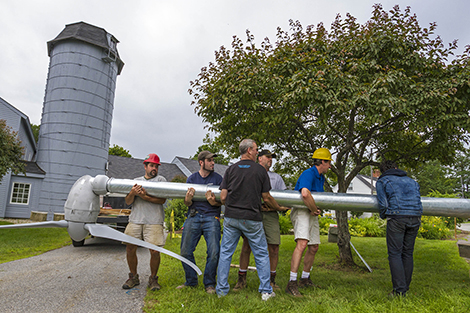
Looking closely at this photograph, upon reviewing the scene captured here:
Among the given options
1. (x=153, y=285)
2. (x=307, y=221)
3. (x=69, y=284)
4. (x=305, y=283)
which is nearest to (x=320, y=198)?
(x=307, y=221)

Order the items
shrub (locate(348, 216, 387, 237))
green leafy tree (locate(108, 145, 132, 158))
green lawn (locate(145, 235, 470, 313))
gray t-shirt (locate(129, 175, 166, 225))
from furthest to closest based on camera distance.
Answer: green leafy tree (locate(108, 145, 132, 158)), shrub (locate(348, 216, 387, 237)), gray t-shirt (locate(129, 175, 166, 225)), green lawn (locate(145, 235, 470, 313))

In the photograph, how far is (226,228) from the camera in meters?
3.79

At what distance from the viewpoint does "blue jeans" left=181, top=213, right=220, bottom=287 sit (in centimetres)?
406

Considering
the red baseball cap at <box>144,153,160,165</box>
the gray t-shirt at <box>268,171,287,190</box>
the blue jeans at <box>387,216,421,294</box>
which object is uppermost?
the red baseball cap at <box>144,153,160,165</box>

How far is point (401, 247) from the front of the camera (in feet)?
12.3

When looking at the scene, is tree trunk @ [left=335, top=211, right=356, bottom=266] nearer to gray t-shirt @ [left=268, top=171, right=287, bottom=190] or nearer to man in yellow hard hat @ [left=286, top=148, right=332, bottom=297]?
man in yellow hard hat @ [left=286, top=148, right=332, bottom=297]

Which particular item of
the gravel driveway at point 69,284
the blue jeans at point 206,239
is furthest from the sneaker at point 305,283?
the gravel driveway at point 69,284

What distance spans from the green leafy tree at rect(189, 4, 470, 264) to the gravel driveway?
3484 mm

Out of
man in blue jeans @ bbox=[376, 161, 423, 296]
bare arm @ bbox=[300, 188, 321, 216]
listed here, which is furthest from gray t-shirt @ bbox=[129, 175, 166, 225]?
man in blue jeans @ bbox=[376, 161, 423, 296]

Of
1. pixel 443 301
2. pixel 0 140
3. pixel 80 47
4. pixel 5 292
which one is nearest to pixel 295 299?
pixel 443 301

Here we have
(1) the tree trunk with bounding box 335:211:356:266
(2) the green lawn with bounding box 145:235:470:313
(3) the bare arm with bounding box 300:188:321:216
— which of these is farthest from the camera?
(1) the tree trunk with bounding box 335:211:356:266

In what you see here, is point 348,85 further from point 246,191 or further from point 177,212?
point 177,212

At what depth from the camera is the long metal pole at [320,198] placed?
382cm

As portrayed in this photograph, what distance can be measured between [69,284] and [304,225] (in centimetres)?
361
